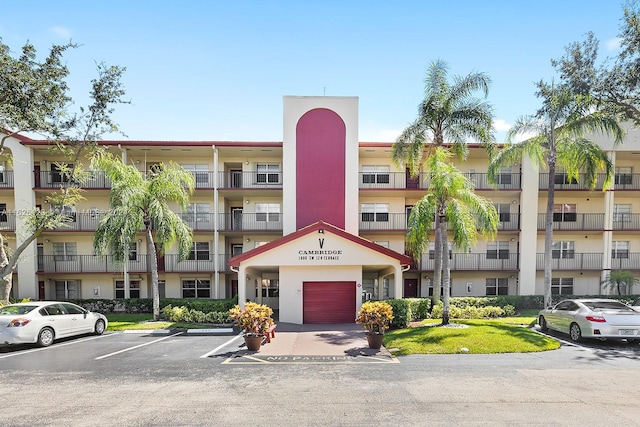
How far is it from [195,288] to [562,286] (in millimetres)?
25478

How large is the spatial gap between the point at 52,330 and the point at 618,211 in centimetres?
3313

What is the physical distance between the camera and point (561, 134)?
16.7 meters

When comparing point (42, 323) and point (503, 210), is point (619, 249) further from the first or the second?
point (42, 323)

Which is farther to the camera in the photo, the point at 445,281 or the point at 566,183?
the point at 566,183

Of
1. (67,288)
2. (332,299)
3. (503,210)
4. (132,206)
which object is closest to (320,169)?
(332,299)

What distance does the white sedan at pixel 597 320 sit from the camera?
11.3 meters

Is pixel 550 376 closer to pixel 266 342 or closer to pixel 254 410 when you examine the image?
pixel 254 410

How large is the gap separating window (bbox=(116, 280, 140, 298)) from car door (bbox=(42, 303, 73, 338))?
32.3ft

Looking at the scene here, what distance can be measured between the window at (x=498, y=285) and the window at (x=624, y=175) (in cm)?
1053

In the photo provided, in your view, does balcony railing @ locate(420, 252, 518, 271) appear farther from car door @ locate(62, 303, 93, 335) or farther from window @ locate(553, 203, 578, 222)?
car door @ locate(62, 303, 93, 335)

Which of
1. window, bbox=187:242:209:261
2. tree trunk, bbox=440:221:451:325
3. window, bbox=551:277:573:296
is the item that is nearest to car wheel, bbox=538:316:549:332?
tree trunk, bbox=440:221:451:325

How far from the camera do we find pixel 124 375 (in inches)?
336

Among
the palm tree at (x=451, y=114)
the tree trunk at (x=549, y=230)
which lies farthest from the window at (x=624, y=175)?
the palm tree at (x=451, y=114)

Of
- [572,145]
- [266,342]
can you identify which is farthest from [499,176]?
[266,342]
